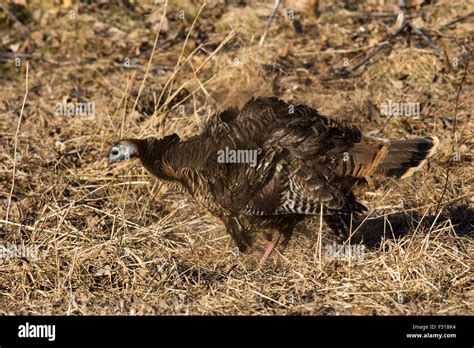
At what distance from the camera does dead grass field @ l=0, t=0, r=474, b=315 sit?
5668 millimetres

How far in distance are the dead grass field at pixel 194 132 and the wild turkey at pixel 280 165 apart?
0.33m

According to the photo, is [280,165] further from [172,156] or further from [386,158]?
[172,156]

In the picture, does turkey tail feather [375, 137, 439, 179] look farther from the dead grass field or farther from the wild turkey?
the dead grass field

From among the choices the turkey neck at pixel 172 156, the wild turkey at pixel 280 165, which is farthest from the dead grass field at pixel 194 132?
the turkey neck at pixel 172 156

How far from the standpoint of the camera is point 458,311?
205 inches

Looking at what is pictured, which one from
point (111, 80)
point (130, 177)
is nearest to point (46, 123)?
point (111, 80)

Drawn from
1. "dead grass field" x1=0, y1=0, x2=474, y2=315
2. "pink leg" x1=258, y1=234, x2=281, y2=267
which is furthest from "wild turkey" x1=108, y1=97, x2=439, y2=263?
"dead grass field" x1=0, y1=0, x2=474, y2=315

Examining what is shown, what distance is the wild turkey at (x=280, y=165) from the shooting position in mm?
6035

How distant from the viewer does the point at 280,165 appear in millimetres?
6078

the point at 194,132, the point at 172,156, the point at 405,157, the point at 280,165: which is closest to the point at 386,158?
the point at 405,157

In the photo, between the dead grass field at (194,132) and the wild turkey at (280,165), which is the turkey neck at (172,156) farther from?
the dead grass field at (194,132)

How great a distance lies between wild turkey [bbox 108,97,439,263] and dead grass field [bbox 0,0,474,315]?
33cm

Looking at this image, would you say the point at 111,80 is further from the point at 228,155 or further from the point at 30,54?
the point at 228,155

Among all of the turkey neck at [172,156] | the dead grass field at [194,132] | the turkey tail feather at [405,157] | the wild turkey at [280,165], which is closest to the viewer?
the dead grass field at [194,132]
